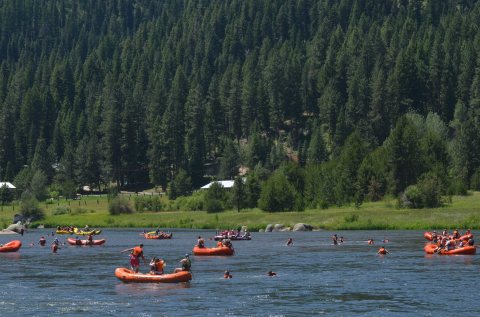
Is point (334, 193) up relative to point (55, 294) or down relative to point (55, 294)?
up

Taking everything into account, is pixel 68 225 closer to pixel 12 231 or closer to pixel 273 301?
pixel 12 231

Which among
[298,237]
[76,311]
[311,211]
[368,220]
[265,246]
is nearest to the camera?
[76,311]

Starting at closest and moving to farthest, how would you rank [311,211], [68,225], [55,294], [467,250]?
[55,294] → [467,250] → [311,211] → [68,225]

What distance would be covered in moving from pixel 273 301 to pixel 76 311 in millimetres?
13862

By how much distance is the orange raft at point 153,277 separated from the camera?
3140 inches

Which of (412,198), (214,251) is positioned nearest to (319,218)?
(412,198)

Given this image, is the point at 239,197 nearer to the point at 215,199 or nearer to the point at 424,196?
the point at 215,199

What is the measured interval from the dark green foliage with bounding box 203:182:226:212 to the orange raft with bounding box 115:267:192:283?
10049 cm

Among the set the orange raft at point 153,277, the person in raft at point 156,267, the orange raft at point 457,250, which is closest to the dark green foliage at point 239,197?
the orange raft at point 457,250

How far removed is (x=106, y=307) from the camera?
223ft

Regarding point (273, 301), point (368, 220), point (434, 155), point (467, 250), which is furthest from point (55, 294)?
point (434, 155)

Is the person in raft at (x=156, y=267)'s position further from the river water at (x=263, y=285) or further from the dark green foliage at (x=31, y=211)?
the dark green foliage at (x=31, y=211)

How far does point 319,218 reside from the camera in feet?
517

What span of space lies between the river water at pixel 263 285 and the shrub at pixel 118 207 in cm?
7273
